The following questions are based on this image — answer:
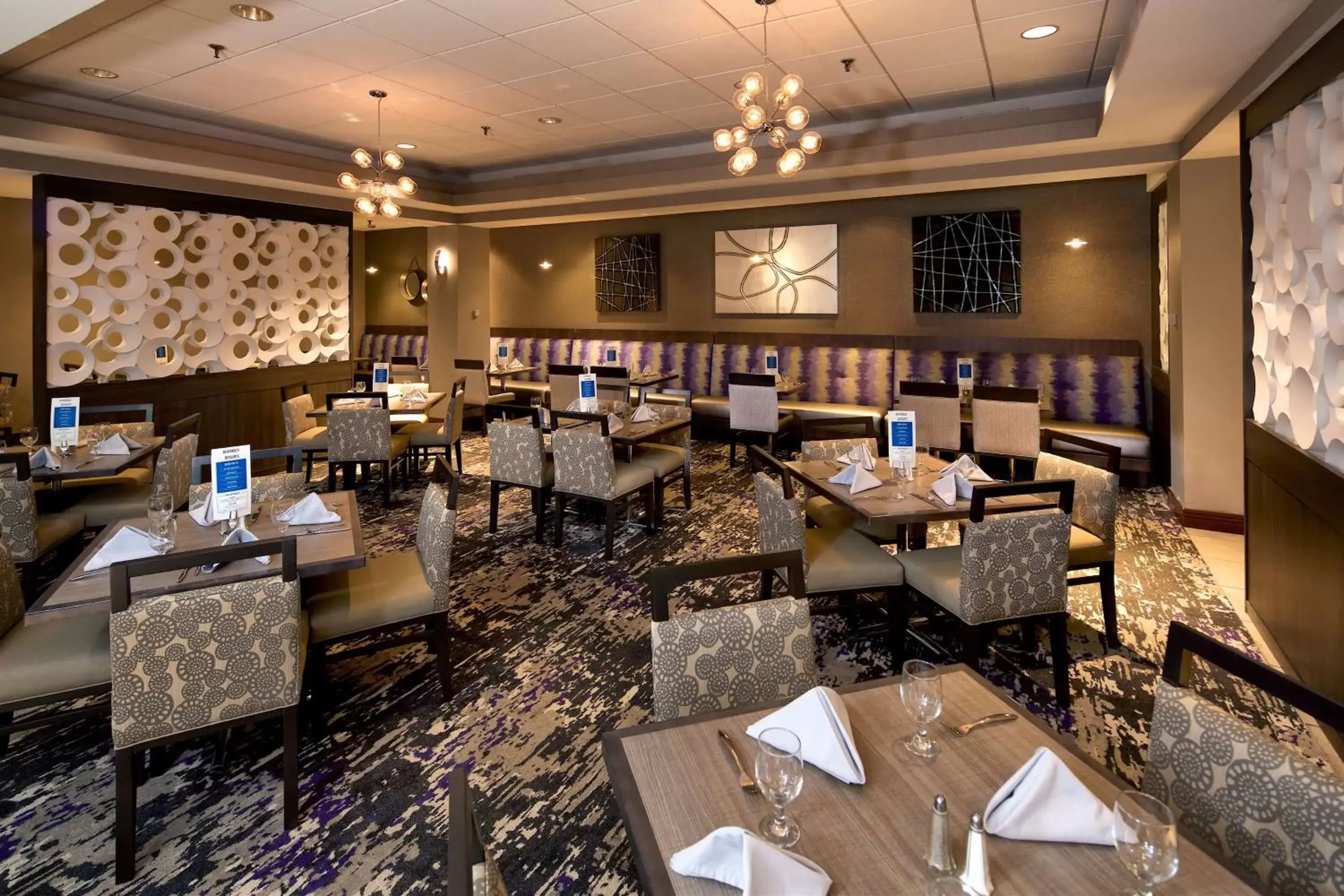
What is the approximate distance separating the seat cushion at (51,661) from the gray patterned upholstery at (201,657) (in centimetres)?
21

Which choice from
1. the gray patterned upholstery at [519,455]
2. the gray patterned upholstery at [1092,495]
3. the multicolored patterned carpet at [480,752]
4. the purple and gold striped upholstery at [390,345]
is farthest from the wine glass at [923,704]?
the purple and gold striped upholstery at [390,345]

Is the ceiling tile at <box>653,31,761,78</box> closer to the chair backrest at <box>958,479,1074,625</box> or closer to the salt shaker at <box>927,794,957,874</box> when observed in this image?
the chair backrest at <box>958,479,1074,625</box>

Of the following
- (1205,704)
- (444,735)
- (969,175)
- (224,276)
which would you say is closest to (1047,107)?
(969,175)

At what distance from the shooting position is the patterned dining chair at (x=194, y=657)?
1854 mm

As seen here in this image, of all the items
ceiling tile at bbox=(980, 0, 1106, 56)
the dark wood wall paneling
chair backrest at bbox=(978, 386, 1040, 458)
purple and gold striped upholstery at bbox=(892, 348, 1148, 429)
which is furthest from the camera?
purple and gold striped upholstery at bbox=(892, 348, 1148, 429)

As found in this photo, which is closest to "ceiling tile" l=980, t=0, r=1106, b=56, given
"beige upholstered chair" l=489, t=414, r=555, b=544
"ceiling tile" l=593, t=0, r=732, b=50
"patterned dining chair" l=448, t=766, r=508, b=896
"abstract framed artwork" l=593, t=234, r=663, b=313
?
"ceiling tile" l=593, t=0, r=732, b=50

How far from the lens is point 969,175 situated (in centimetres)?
611

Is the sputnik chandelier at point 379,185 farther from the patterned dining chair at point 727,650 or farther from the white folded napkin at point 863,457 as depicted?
the patterned dining chair at point 727,650

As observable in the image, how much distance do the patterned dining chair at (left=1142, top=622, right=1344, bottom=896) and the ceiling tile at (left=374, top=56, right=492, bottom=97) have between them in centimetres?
491

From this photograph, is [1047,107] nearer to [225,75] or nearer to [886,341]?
[886,341]

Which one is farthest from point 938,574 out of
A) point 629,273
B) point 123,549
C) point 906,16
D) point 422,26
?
point 629,273

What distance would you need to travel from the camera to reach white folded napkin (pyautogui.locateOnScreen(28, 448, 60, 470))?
375 centimetres

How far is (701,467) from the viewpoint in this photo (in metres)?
7.05

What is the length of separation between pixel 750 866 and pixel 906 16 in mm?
4320
